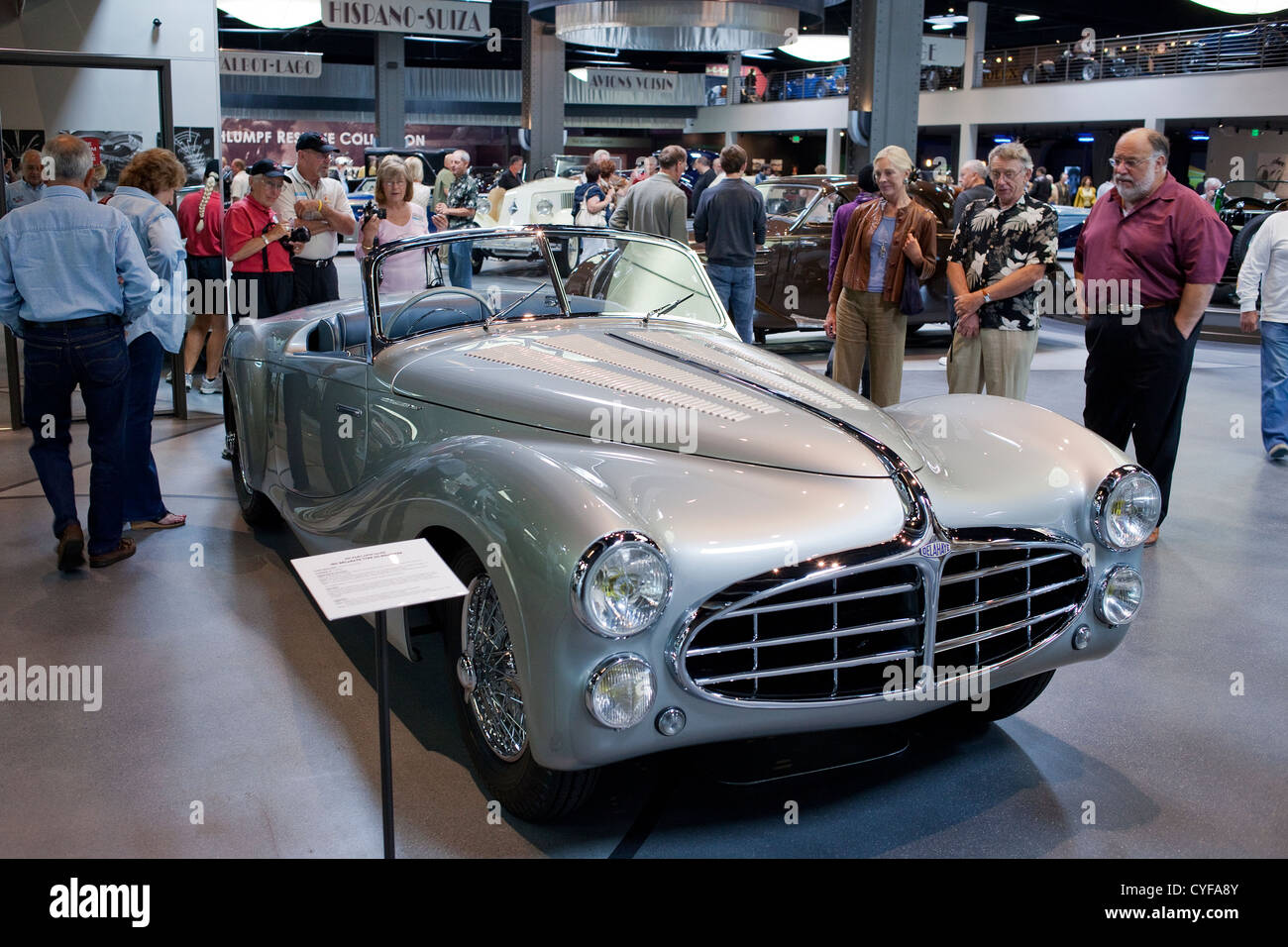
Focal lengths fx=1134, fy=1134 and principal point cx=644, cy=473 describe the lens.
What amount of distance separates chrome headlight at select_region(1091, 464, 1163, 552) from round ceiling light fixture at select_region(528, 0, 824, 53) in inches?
499

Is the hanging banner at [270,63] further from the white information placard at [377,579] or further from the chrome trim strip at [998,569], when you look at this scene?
the chrome trim strip at [998,569]

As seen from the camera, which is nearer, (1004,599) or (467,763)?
(1004,599)

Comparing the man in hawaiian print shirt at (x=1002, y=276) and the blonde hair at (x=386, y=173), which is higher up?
the blonde hair at (x=386, y=173)

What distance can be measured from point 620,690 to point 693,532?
16.5 inches

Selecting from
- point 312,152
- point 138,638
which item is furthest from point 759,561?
point 312,152

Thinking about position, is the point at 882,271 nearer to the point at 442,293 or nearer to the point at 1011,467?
the point at 442,293

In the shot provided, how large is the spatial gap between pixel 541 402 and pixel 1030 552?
1511mm

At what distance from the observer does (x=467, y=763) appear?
3.41m

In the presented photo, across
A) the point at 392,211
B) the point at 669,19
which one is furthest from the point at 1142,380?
the point at 669,19

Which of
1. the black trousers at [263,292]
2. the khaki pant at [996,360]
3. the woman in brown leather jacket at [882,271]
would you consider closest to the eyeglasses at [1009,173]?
the woman in brown leather jacket at [882,271]

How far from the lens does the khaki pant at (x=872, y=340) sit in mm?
6328

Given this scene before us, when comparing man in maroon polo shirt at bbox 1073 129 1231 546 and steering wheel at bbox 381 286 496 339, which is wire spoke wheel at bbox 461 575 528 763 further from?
man in maroon polo shirt at bbox 1073 129 1231 546

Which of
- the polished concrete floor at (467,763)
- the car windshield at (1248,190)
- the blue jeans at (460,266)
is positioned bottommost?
the polished concrete floor at (467,763)

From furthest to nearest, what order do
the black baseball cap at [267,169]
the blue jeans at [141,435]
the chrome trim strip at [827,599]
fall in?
1. the black baseball cap at [267,169]
2. the blue jeans at [141,435]
3. the chrome trim strip at [827,599]
